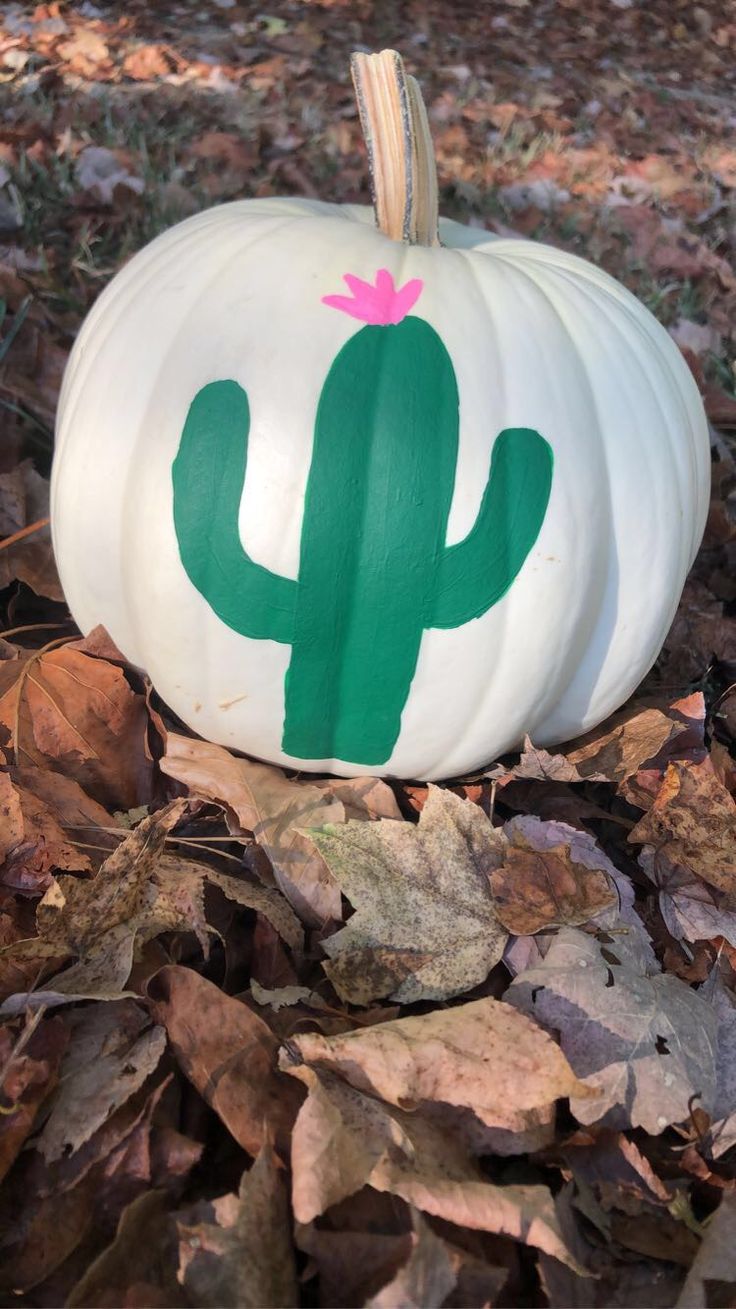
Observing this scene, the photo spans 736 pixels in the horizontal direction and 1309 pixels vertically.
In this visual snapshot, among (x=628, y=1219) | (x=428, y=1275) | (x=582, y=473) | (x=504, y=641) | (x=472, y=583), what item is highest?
(x=582, y=473)

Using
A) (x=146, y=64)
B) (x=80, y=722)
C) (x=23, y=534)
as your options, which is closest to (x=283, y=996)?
(x=80, y=722)

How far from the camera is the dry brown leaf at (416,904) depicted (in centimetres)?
153

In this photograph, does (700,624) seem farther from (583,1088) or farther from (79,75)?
(79,75)

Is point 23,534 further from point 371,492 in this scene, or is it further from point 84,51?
point 84,51

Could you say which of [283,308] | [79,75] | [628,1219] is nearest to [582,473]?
[283,308]

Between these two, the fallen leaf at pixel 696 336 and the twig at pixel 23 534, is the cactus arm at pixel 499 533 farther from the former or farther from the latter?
the fallen leaf at pixel 696 336

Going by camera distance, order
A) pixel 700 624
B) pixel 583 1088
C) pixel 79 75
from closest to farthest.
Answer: pixel 583 1088, pixel 700 624, pixel 79 75

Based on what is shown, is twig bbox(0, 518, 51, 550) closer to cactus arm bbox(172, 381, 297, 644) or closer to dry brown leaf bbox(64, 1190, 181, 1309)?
cactus arm bbox(172, 381, 297, 644)

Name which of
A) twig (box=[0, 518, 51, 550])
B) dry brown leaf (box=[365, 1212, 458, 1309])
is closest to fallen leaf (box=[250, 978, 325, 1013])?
dry brown leaf (box=[365, 1212, 458, 1309])

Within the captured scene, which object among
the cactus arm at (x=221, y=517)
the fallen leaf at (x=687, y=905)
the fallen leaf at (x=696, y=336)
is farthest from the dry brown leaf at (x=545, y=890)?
the fallen leaf at (x=696, y=336)

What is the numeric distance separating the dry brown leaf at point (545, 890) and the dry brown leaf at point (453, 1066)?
0.78ft

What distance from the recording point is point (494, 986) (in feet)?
5.20

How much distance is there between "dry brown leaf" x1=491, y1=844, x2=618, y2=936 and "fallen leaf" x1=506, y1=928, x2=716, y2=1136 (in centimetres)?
4

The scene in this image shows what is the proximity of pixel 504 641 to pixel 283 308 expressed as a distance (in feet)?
2.24
